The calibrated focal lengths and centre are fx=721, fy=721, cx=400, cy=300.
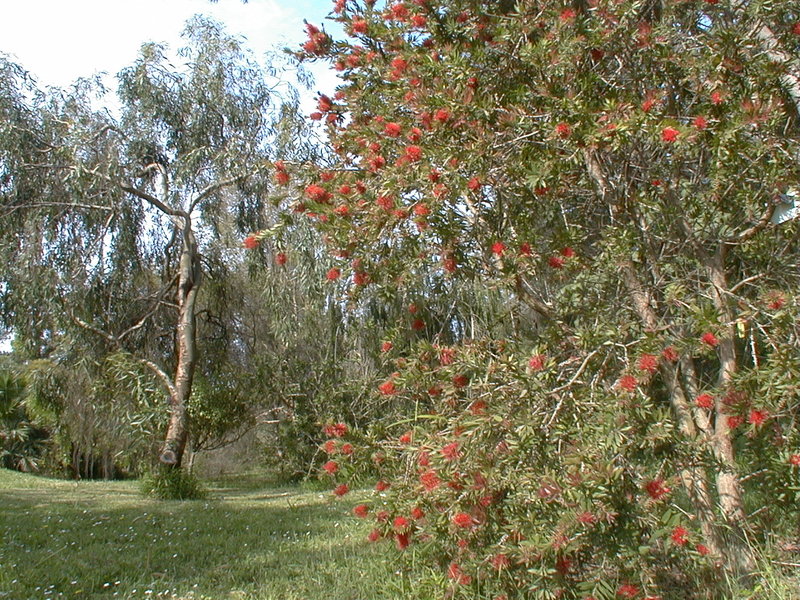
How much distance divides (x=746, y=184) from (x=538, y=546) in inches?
89.5

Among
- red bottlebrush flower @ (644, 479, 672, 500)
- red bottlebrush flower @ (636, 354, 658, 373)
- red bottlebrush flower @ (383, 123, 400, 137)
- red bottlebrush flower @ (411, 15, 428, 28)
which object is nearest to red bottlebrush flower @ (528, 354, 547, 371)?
red bottlebrush flower @ (636, 354, 658, 373)

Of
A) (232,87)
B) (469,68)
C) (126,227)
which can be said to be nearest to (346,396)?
(126,227)

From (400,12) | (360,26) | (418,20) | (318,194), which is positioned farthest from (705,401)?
(360,26)

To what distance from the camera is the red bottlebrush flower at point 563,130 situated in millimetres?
3301

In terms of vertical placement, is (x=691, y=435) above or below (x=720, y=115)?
below

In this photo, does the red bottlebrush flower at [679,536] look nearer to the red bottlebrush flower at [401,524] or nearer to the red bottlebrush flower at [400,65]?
the red bottlebrush flower at [401,524]

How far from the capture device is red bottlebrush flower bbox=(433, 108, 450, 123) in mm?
3510

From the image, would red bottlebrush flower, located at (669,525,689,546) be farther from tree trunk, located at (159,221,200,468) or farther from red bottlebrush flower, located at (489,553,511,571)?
tree trunk, located at (159,221,200,468)

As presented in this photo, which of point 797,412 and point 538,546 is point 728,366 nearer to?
point 797,412

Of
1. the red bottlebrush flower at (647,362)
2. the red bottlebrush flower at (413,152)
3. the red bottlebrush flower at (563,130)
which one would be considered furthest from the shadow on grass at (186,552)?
the red bottlebrush flower at (563,130)

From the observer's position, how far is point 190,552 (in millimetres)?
5215

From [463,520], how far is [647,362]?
0.99 meters

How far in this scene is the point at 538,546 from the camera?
279 cm

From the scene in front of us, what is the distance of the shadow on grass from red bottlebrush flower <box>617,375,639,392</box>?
1779 mm
